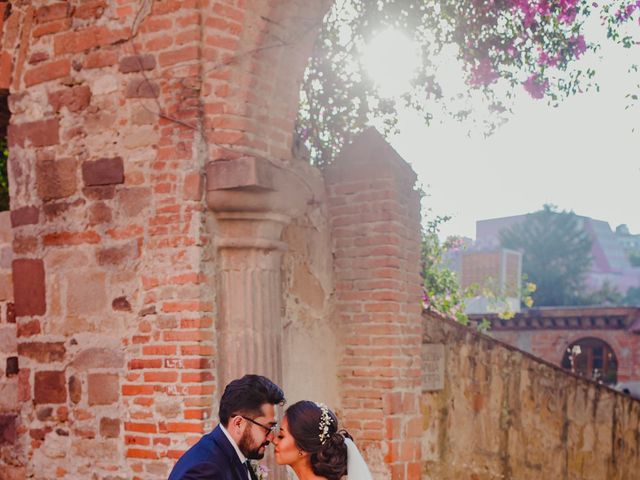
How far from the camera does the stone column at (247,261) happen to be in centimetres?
405

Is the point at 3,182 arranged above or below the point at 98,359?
above

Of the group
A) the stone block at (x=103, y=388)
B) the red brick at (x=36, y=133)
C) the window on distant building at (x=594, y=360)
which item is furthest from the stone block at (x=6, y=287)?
the window on distant building at (x=594, y=360)

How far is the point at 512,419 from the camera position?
276 inches

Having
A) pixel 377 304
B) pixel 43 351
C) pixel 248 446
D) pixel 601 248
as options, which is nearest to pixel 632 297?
pixel 601 248

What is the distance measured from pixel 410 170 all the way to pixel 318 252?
3.08ft

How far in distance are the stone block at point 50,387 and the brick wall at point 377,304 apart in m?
1.94

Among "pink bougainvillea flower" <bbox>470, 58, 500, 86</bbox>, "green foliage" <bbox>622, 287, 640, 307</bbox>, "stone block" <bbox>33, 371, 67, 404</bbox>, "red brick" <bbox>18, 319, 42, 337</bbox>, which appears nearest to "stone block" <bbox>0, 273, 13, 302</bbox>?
"red brick" <bbox>18, 319, 42, 337</bbox>

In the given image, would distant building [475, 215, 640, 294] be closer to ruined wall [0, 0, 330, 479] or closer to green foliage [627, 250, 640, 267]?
green foliage [627, 250, 640, 267]

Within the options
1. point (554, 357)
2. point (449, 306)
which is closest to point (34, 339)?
point (449, 306)

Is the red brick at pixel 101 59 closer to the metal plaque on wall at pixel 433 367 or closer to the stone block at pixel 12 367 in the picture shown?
the stone block at pixel 12 367

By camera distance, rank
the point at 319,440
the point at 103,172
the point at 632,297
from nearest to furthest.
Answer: the point at 319,440 → the point at 103,172 → the point at 632,297

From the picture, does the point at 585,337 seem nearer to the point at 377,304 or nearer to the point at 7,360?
the point at 377,304

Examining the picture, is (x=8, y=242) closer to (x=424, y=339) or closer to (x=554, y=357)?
(x=424, y=339)

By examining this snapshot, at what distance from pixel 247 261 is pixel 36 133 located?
1546 millimetres
